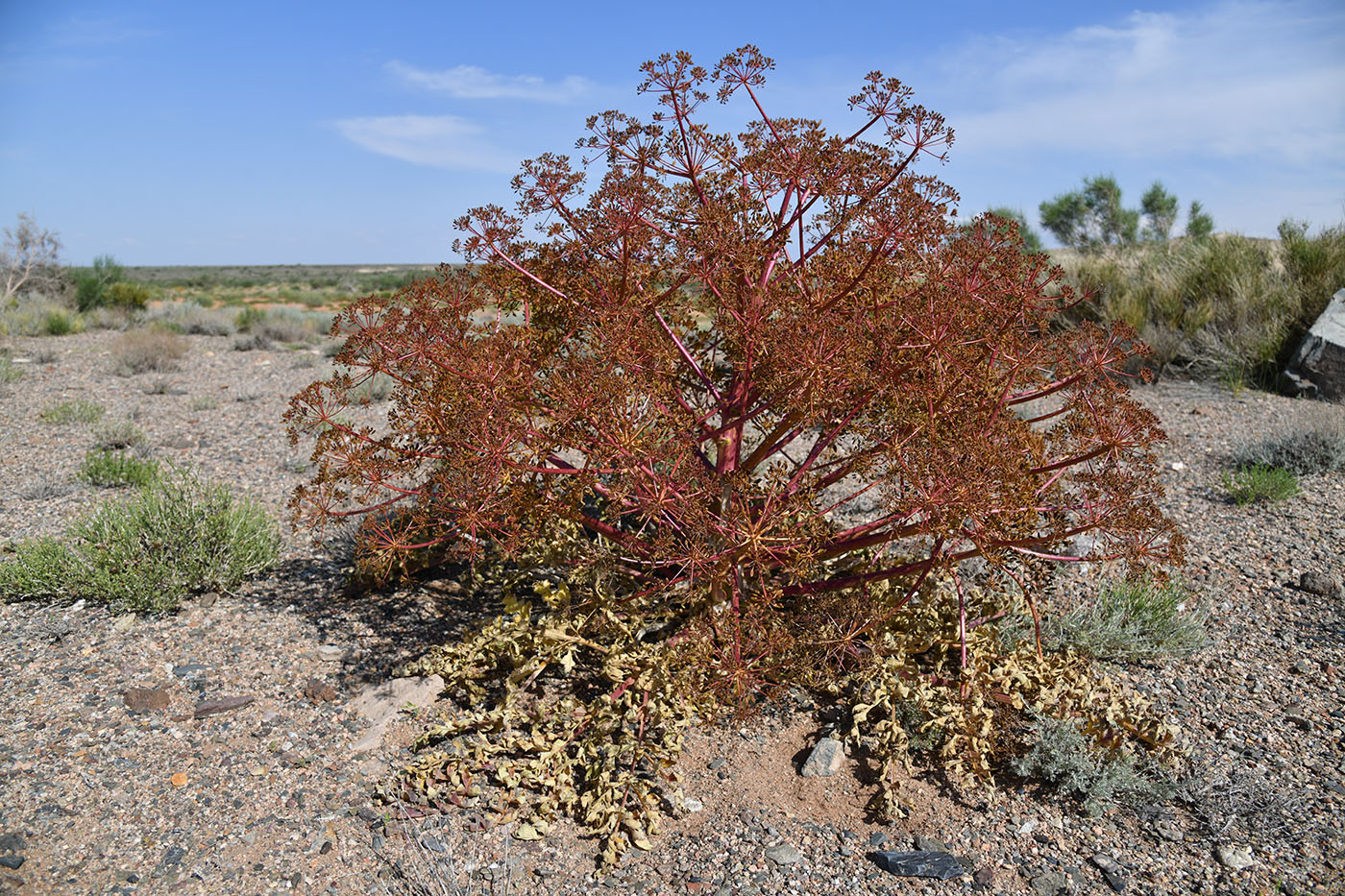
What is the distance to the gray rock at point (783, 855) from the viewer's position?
2682 mm

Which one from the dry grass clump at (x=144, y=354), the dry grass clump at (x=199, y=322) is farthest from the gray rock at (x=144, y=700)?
the dry grass clump at (x=199, y=322)

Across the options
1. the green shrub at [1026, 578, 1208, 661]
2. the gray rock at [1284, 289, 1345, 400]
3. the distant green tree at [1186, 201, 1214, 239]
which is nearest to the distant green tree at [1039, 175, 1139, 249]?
the distant green tree at [1186, 201, 1214, 239]

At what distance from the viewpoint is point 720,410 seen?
3.07 m

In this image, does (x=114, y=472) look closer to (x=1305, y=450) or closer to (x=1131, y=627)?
(x=1131, y=627)

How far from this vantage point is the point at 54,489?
594 centimetres

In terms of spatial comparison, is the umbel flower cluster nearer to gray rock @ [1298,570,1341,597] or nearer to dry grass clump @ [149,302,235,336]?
gray rock @ [1298,570,1341,597]

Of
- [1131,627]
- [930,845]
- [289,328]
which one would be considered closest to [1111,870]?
[930,845]

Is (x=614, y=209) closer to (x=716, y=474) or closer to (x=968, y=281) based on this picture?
(x=716, y=474)

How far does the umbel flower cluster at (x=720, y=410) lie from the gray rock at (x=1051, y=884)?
0.63m

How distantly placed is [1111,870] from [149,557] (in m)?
4.32

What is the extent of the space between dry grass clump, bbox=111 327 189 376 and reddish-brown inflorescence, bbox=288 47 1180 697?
34.4 ft

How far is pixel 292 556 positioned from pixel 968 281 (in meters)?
4.00

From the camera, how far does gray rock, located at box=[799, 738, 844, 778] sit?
3086mm

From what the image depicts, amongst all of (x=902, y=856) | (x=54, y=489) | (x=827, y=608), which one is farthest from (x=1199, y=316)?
(x=54, y=489)
